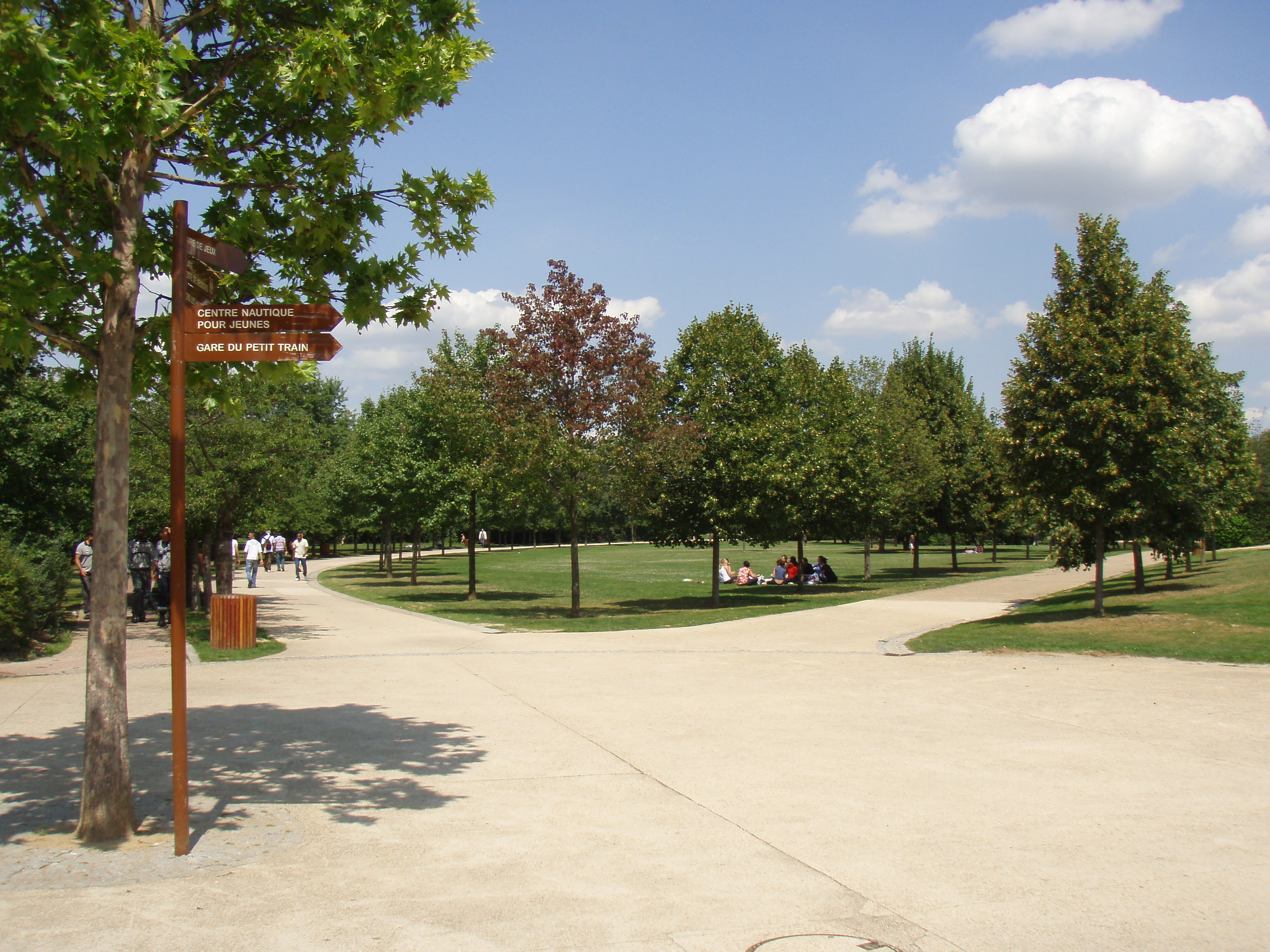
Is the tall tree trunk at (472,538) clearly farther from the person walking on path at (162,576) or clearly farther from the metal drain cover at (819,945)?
the metal drain cover at (819,945)

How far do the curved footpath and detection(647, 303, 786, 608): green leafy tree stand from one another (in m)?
13.1

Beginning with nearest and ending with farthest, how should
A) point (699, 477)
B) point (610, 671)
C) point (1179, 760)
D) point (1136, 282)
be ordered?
point (1179, 760) < point (610, 671) < point (1136, 282) < point (699, 477)

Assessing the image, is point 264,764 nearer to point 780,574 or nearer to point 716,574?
point 716,574

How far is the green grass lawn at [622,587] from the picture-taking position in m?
22.2

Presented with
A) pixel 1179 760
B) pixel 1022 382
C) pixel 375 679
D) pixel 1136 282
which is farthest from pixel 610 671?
pixel 1136 282

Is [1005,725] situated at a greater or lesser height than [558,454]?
lesser

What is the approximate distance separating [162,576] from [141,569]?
105 centimetres

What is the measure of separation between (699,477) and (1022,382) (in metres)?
9.82

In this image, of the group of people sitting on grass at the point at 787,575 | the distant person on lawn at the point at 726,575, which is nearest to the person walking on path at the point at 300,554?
the distant person on lawn at the point at 726,575

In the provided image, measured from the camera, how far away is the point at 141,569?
1784 cm

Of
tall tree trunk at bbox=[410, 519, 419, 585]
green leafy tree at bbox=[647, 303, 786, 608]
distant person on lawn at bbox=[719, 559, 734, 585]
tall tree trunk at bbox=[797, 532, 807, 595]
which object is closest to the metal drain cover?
green leafy tree at bbox=[647, 303, 786, 608]

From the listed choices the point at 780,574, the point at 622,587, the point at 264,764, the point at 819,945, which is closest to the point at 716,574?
the point at 622,587

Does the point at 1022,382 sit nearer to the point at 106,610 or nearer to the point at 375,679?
the point at 375,679

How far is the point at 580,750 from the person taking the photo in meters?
7.93
